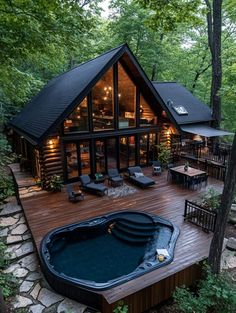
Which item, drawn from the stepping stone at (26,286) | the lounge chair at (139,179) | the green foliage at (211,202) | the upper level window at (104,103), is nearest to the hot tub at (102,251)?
the stepping stone at (26,286)

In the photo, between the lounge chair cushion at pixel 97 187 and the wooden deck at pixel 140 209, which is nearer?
the wooden deck at pixel 140 209

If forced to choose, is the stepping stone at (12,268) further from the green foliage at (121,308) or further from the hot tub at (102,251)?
the green foliage at (121,308)

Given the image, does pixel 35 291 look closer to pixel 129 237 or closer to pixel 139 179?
pixel 129 237

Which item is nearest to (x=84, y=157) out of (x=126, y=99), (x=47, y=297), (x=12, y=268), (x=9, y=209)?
(x=126, y=99)

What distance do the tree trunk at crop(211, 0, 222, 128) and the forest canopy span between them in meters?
1.02

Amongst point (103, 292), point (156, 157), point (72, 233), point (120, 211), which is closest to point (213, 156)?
point (156, 157)

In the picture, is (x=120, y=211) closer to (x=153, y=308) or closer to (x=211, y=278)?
(x=153, y=308)

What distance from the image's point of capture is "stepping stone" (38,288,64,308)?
5.25m

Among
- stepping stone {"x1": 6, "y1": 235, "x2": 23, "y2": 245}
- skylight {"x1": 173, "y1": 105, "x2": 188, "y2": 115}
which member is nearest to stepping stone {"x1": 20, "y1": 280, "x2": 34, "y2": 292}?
stepping stone {"x1": 6, "y1": 235, "x2": 23, "y2": 245}

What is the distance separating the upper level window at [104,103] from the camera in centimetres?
1166

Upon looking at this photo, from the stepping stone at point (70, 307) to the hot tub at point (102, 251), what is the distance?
112 millimetres

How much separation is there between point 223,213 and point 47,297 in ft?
15.1

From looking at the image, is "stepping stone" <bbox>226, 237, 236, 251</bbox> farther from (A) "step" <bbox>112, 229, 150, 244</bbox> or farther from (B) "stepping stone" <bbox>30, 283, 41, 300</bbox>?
(B) "stepping stone" <bbox>30, 283, 41, 300</bbox>

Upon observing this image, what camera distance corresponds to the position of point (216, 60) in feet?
51.0
